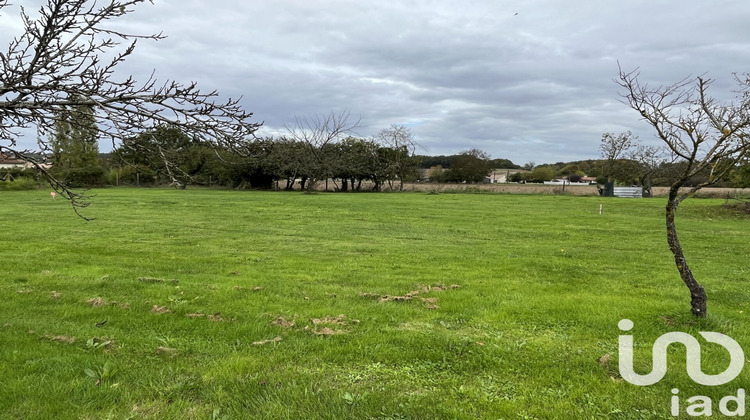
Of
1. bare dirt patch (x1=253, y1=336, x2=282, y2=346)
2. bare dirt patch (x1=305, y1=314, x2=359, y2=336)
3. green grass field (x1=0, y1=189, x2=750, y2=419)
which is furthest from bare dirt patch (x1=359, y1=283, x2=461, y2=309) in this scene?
bare dirt patch (x1=253, y1=336, x2=282, y2=346)

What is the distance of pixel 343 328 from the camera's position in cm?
506

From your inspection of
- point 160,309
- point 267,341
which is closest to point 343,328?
point 267,341

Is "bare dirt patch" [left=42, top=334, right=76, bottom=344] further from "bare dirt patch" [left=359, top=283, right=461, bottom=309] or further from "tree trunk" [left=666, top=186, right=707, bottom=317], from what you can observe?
"tree trunk" [left=666, top=186, right=707, bottom=317]

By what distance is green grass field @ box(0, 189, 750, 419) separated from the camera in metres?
3.43

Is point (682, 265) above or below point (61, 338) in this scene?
above

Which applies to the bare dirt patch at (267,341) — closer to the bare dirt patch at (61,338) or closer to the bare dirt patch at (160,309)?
the bare dirt patch at (160,309)

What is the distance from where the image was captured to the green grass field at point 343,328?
3.43 m

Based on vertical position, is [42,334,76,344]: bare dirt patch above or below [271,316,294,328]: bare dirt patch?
below

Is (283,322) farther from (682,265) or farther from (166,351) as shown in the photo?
(682,265)

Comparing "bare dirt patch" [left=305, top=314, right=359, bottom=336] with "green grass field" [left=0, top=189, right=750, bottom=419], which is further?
"bare dirt patch" [left=305, top=314, right=359, bottom=336]

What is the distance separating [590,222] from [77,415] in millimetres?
18518

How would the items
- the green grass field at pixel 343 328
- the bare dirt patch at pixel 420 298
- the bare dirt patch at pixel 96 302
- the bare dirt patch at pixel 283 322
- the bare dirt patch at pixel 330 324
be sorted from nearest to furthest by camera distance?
1. the green grass field at pixel 343 328
2. the bare dirt patch at pixel 330 324
3. the bare dirt patch at pixel 283 322
4. the bare dirt patch at pixel 96 302
5. the bare dirt patch at pixel 420 298

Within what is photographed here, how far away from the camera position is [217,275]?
782 centimetres

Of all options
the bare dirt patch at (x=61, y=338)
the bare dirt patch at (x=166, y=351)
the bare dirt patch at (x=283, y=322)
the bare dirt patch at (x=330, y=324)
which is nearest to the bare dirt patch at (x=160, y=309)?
the bare dirt patch at (x=61, y=338)
